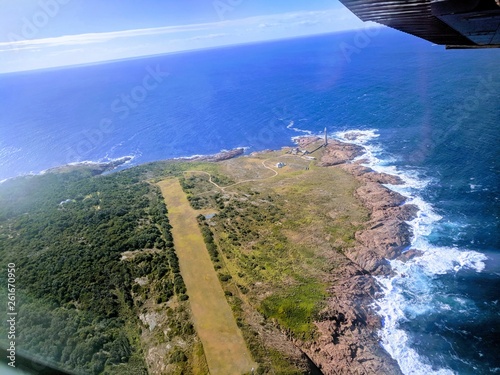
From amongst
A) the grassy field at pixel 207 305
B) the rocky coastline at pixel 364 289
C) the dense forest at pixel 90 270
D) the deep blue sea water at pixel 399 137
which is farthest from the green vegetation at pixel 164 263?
the deep blue sea water at pixel 399 137

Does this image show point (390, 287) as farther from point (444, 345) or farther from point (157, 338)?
point (157, 338)

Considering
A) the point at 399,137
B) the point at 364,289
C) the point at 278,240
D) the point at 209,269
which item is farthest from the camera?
the point at 399,137

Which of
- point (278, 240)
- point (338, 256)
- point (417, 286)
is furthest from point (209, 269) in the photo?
point (417, 286)

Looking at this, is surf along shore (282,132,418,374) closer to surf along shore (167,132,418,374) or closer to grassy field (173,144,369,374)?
surf along shore (167,132,418,374)

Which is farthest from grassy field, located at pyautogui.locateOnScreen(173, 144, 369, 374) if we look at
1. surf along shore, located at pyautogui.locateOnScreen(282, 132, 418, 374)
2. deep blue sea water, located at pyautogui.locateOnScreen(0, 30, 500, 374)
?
deep blue sea water, located at pyautogui.locateOnScreen(0, 30, 500, 374)

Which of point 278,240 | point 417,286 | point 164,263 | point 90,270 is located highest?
point 90,270

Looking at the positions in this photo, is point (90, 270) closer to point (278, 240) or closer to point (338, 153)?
point (278, 240)

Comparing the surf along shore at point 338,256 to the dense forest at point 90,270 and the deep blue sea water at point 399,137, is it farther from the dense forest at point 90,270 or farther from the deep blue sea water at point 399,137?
the dense forest at point 90,270
